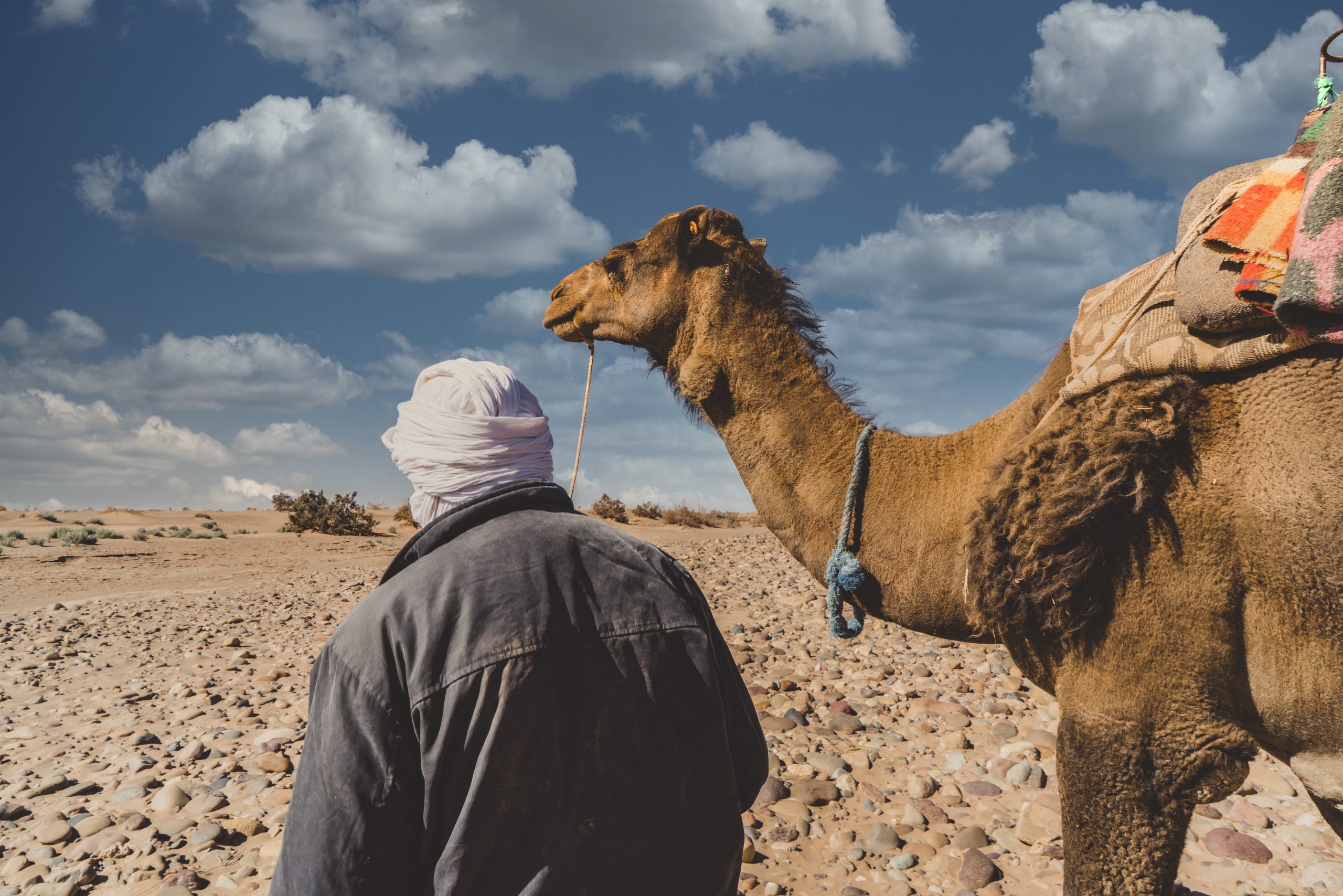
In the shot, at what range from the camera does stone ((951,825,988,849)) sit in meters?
4.46

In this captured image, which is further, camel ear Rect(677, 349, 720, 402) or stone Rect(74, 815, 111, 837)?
stone Rect(74, 815, 111, 837)

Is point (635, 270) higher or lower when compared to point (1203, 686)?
higher

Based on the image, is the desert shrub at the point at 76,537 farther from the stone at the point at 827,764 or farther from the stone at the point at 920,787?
the stone at the point at 920,787

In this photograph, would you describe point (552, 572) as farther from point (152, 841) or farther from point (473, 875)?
point (152, 841)

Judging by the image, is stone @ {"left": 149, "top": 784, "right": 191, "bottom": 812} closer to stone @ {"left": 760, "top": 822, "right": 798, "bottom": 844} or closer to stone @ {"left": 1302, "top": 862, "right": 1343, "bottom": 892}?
stone @ {"left": 760, "top": 822, "right": 798, "bottom": 844}

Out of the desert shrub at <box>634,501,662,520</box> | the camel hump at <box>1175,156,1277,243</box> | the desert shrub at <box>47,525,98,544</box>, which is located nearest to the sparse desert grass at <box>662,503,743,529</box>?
the desert shrub at <box>634,501,662,520</box>

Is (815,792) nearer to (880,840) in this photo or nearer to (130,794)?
(880,840)

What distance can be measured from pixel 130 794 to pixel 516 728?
453 centimetres

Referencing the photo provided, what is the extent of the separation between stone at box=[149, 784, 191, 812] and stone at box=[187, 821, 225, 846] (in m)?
0.40

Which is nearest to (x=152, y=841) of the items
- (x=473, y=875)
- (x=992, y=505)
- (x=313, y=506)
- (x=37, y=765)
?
(x=37, y=765)

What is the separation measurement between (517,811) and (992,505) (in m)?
2.02

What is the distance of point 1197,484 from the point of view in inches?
110

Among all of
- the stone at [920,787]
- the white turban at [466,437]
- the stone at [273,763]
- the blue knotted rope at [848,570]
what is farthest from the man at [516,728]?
the stone at [273,763]

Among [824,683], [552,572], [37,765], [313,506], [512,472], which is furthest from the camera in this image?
[313,506]
